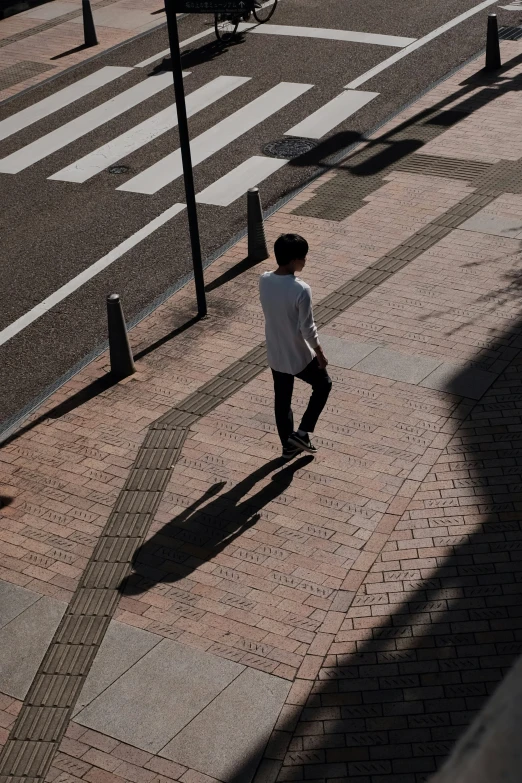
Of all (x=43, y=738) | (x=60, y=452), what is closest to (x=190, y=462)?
(x=60, y=452)

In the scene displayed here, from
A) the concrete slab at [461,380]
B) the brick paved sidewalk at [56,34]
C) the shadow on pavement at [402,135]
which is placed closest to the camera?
the concrete slab at [461,380]

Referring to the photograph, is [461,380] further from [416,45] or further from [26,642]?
[416,45]

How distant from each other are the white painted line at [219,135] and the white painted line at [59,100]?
3346 millimetres

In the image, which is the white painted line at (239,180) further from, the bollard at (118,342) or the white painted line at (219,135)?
the bollard at (118,342)

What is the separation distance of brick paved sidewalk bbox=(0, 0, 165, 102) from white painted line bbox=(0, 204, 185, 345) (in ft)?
22.9

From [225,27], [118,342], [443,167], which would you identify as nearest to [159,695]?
[118,342]

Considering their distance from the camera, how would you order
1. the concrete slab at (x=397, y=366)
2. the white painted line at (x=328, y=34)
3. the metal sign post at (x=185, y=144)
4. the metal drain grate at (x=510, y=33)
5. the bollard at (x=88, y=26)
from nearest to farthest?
the concrete slab at (x=397, y=366)
the metal sign post at (x=185, y=144)
the metal drain grate at (x=510, y=33)
the white painted line at (x=328, y=34)
the bollard at (x=88, y=26)

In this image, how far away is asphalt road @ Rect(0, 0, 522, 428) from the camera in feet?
35.1

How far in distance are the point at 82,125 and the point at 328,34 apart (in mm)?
6126

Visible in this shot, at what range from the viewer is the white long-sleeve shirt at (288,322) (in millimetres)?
6711

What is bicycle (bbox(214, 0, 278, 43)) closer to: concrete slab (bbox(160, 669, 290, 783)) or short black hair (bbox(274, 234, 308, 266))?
short black hair (bbox(274, 234, 308, 266))

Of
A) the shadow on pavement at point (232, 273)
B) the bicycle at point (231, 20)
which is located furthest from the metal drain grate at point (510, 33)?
the shadow on pavement at point (232, 273)

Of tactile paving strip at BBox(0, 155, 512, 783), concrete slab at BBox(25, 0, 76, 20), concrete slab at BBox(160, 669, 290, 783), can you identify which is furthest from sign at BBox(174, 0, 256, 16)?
concrete slab at BBox(25, 0, 76, 20)

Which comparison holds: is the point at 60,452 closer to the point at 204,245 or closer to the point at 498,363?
the point at 498,363
